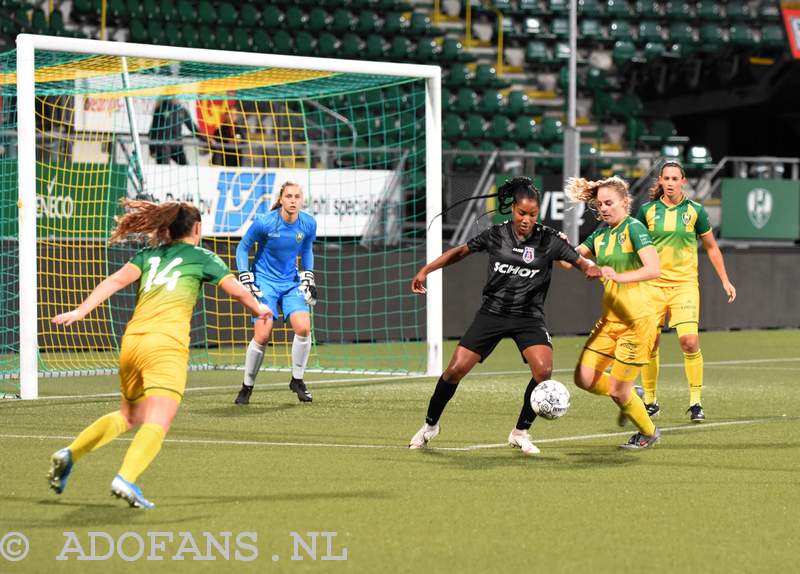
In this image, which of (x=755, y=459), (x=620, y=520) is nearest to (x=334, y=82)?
(x=755, y=459)

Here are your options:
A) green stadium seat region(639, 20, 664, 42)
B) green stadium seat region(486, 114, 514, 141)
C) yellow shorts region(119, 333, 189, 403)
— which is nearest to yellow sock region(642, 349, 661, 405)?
yellow shorts region(119, 333, 189, 403)

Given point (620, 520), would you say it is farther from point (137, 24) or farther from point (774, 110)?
point (774, 110)

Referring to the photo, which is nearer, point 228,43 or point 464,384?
point 464,384

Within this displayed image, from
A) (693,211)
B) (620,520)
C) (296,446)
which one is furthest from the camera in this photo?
(693,211)

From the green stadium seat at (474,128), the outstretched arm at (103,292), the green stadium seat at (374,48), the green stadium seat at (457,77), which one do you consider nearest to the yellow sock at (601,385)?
the outstretched arm at (103,292)

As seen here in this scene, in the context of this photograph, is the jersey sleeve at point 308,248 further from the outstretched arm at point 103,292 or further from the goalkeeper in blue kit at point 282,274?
the outstretched arm at point 103,292

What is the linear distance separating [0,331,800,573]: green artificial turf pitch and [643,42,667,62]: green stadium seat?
648 inches

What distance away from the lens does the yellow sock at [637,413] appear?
902 centimetres

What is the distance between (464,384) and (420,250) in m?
5.10

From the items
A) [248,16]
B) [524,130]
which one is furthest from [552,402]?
[248,16]

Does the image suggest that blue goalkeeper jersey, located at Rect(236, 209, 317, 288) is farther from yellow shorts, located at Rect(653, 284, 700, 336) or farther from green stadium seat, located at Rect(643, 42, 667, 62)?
green stadium seat, located at Rect(643, 42, 667, 62)

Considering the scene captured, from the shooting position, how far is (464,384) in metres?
13.7

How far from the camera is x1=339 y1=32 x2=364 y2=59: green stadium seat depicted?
25109mm

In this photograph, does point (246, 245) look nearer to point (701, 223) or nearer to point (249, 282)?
point (249, 282)
